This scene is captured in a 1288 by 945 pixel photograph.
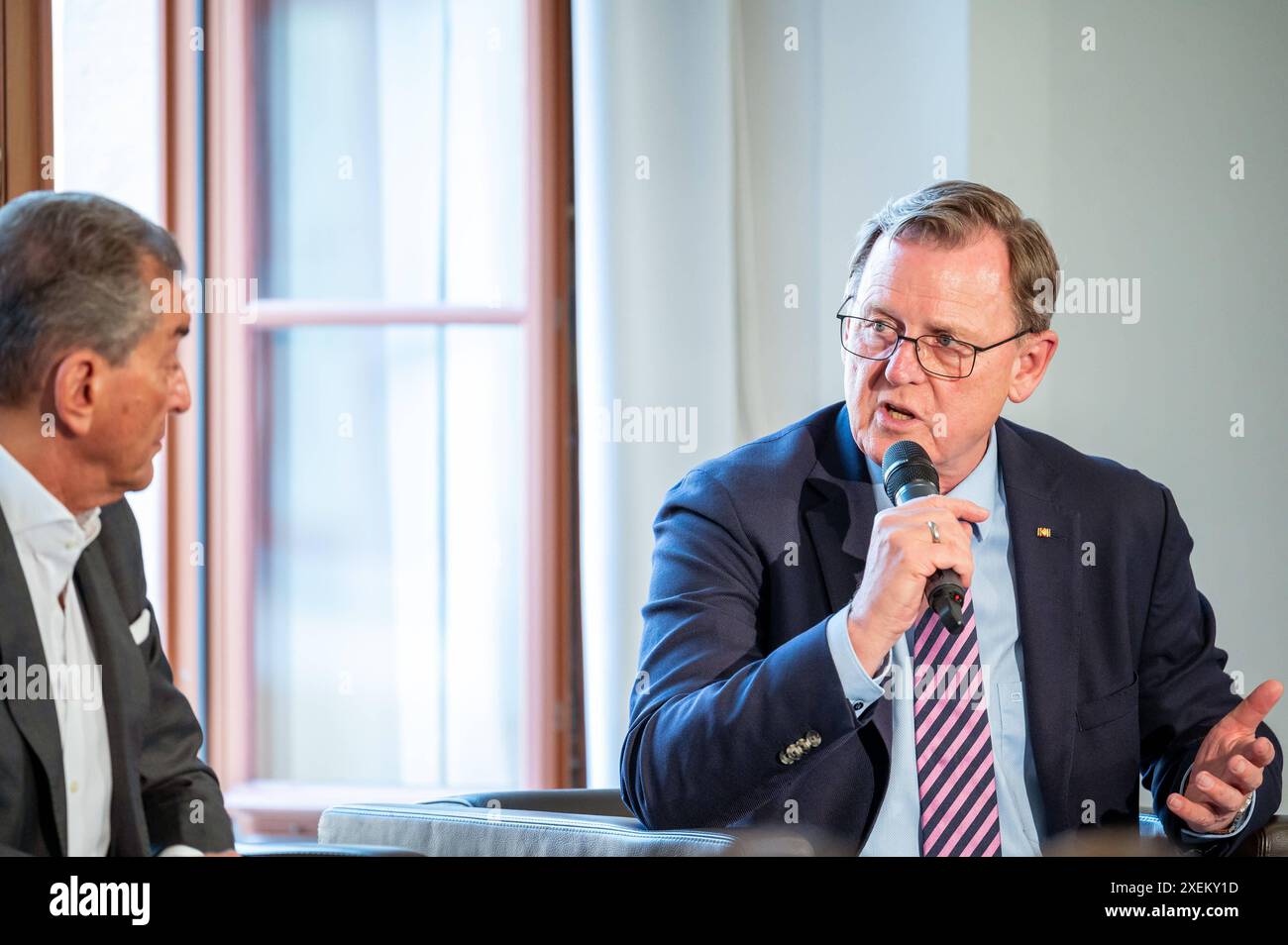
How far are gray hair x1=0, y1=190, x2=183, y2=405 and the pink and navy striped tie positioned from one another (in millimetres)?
1008

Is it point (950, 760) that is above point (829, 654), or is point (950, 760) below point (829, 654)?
below

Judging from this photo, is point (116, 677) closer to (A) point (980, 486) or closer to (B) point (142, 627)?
(B) point (142, 627)

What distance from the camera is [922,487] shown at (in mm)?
1487

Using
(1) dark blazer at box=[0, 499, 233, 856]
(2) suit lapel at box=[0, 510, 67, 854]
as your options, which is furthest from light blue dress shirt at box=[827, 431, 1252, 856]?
(2) suit lapel at box=[0, 510, 67, 854]

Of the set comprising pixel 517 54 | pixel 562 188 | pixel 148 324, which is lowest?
pixel 148 324

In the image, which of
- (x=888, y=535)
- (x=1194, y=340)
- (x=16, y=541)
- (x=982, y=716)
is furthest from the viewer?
(x=1194, y=340)

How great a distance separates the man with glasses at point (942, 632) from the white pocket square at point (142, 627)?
64 cm

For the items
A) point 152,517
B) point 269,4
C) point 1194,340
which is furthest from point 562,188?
point 1194,340

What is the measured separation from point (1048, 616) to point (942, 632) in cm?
17

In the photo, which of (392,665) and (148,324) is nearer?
(148,324)

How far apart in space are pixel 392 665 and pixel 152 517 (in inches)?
23.9

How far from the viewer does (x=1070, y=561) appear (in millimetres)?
1730

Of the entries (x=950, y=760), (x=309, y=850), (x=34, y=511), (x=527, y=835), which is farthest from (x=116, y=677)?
(x=950, y=760)
